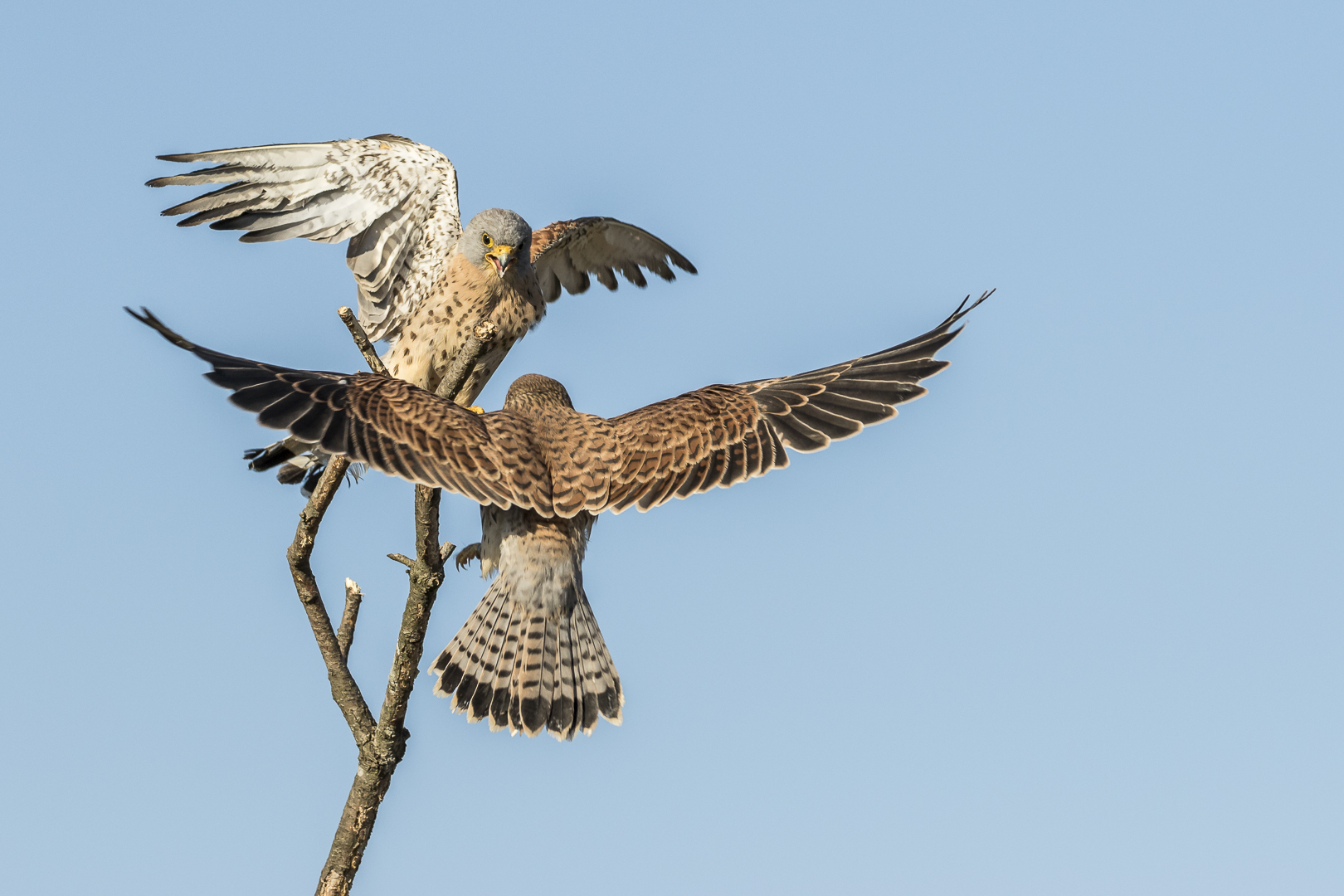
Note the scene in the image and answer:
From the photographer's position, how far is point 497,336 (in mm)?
8039

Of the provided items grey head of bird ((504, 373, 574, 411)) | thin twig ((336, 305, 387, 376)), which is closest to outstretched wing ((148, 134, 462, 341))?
grey head of bird ((504, 373, 574, 411))

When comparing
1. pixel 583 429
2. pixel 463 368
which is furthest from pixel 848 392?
pixel 463 368

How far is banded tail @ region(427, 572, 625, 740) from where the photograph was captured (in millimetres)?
5992

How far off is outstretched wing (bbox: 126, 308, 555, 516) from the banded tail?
0.71 m

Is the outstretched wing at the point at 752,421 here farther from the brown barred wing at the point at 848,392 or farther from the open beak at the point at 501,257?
the open beak at the point at 501,257

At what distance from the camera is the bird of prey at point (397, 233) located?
7965 millimetres

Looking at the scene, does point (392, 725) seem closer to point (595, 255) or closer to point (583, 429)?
point (583, 429)

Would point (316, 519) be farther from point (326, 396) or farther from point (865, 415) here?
point (865, 415)

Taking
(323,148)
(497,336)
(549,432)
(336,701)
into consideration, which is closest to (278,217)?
(323,148)

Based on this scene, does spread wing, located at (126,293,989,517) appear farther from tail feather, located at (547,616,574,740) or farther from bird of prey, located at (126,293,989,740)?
tail feather, located at (547,616,574,740)

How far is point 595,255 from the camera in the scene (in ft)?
31.8

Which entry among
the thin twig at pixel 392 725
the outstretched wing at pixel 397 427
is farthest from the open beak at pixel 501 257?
the thin twig at pixel 392 725

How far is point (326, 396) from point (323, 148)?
329 centimetres

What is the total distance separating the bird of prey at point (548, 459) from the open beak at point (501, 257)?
140 cm
